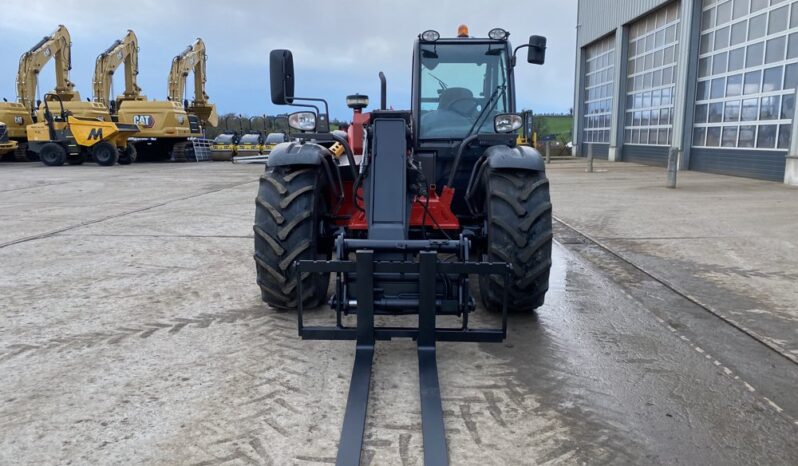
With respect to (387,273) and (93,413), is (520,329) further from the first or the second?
(93,413)

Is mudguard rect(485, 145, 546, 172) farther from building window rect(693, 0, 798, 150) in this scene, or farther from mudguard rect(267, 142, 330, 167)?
building window rect(693, 0, 798, 150)

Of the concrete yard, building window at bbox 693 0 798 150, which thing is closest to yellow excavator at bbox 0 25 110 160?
the concrete yard

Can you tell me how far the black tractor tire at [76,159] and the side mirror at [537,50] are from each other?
77.8ft

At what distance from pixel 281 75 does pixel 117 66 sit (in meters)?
25.9

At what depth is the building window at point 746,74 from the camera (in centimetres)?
1372

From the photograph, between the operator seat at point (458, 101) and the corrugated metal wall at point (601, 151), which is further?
the corrugated metal wall at point (601, 151)

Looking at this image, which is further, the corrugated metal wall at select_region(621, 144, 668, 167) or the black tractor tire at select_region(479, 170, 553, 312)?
the corrugated metal wall at select_region(621, 144, 668, 167)

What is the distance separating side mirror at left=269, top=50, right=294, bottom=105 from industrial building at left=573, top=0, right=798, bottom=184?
11.4 metres

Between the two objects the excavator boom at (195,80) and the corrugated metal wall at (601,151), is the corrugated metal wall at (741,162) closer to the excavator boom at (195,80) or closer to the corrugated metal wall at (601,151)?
the corrugated metal wall at (601,151)

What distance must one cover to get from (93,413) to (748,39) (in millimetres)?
17077

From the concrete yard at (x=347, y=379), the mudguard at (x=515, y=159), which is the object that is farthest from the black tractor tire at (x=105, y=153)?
the mudguard at (x=515, y=159)

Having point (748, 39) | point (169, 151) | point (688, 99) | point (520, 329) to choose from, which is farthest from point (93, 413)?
point (169, 151)

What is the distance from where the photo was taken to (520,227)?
387 centimetres

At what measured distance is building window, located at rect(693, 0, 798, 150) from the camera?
1372 centimetres
